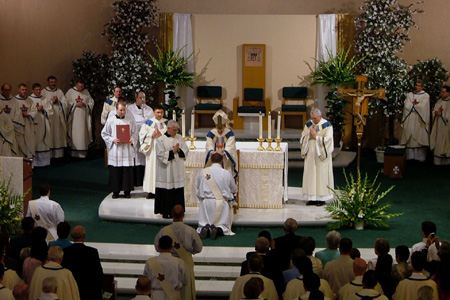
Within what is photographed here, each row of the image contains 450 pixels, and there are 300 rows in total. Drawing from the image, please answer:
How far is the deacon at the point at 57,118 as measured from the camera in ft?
60.7

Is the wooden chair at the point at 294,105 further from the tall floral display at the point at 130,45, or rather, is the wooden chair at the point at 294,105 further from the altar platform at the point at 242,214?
the altar platform at the point at 242,214

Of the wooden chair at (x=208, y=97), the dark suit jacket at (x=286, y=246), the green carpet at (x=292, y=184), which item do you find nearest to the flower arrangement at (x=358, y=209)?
the green carpet at (x=292, y=184)

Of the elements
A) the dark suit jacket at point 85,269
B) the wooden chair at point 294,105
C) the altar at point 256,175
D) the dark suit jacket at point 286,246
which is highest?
the wooden chair at point 294,105

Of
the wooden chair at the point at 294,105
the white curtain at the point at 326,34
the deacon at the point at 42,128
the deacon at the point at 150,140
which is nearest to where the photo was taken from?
the deacon at the point at 150,140

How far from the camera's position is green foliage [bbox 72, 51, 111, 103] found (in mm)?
19172

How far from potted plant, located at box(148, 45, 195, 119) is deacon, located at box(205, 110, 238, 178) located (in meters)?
6.09

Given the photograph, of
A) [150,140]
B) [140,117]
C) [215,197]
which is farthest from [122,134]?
[215,197]

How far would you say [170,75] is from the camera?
19.1 m

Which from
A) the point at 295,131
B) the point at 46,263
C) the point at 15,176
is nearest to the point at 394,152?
the point at 295,131

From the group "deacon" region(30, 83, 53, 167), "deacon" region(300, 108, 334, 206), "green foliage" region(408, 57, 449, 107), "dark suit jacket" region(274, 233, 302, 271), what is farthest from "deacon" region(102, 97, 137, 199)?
"green foliage" region(408, 57, 449, 107)

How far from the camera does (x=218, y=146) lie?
12.7 metres

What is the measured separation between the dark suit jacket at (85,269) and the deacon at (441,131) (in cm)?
1158

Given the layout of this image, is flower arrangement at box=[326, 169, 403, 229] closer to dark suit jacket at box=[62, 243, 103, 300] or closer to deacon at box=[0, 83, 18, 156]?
dark suit jacket at box=[62, 243, 103, 300]

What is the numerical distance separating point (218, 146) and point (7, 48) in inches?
286
